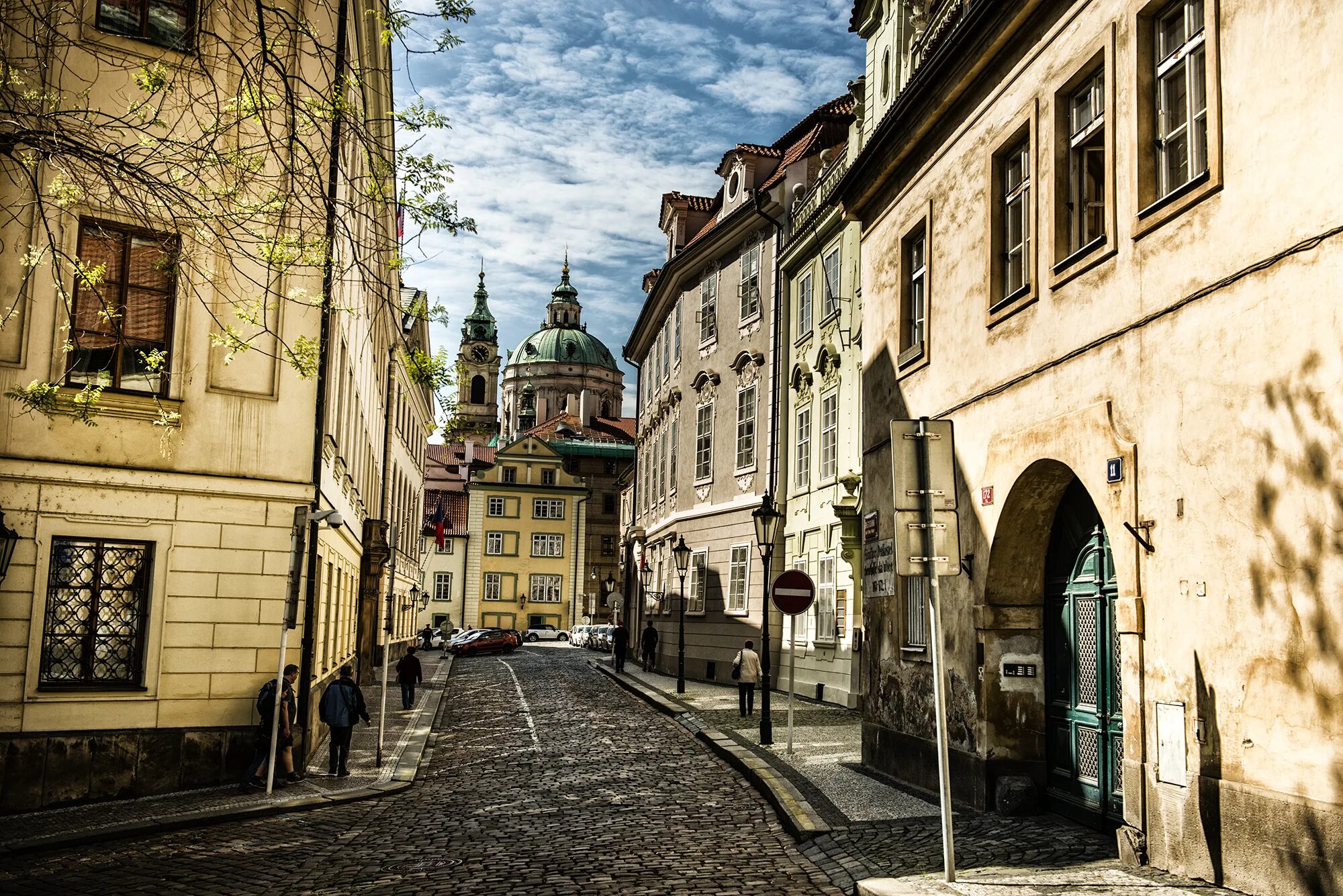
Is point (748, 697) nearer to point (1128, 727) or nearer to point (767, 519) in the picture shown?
point (767, 519)

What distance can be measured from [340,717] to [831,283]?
48.8 feet

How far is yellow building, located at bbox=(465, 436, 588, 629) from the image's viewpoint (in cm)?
8419

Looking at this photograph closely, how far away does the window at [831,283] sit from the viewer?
2545cm

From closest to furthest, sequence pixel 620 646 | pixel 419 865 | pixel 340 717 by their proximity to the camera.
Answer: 1. pixel 419 865
2. pixel 340 717
3. pixel 620 646

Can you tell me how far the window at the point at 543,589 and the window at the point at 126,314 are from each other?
71.0 m

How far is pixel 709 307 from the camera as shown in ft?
113

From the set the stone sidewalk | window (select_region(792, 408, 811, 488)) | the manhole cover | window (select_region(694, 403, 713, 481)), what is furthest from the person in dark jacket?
the manhole cover

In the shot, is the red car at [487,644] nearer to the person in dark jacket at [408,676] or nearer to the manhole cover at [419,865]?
the person in dark jacket at [408,676]

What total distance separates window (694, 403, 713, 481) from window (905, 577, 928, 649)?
778 inches

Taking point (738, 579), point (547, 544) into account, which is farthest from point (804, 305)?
point (547, 544)

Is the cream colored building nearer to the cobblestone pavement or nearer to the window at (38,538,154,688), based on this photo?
the cobblestone pavement

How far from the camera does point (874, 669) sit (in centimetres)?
1459

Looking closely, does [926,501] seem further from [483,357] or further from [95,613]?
[483,357]

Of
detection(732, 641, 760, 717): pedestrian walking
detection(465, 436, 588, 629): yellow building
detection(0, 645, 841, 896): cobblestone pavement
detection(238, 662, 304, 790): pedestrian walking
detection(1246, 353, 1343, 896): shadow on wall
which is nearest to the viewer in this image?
detection(1246, 353, 1343, 896): shadow on wall
